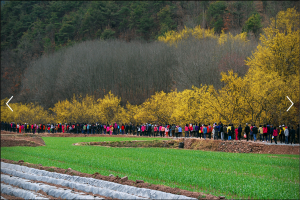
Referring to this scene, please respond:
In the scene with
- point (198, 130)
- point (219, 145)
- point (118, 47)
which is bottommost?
point (219, 145)

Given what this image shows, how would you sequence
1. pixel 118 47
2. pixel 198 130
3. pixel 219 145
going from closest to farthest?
pixel 219 145 < pixel 198 130 < pixel 118 47

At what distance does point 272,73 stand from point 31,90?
7583 centimetres

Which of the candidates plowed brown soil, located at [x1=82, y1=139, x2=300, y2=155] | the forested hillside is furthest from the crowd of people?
the forested hillside

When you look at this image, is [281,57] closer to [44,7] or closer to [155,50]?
[155,50]

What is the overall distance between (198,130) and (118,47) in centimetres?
5670

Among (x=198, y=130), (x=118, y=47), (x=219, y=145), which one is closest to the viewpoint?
(x=219, y=145)

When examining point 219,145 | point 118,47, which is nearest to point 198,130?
point 219,145

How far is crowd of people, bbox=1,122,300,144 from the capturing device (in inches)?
1177

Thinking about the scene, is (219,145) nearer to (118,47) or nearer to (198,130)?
(198,130)

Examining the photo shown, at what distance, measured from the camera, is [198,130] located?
3809 centimetres

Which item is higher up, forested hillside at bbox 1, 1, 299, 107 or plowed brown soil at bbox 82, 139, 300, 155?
forested hillside at bbox 1, 1, 299, 107

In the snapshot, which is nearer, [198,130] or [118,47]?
[198,130]

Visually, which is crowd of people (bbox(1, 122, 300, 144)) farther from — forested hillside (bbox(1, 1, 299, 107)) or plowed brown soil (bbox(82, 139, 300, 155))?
forested hillside (bbox(1, 1, 299, 107))

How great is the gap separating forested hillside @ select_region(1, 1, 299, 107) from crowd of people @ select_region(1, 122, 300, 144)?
45.8ft
